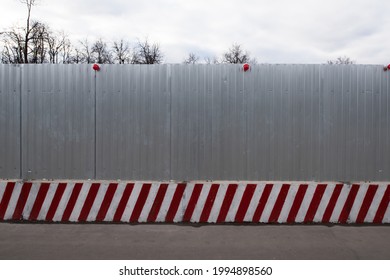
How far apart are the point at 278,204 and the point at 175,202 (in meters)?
2.06

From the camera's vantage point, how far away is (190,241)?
498 cm

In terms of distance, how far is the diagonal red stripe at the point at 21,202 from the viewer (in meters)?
5.91

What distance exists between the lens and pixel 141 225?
576 cm

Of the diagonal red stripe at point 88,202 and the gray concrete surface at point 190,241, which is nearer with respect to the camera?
the gray concrete surface at point 190,241

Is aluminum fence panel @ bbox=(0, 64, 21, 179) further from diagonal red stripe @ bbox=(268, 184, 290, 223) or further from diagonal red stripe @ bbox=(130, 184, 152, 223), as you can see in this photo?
diagonal red stripe @ bbox=(268, 184, 290, 223)

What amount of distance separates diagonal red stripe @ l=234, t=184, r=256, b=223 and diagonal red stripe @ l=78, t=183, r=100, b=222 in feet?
9.38

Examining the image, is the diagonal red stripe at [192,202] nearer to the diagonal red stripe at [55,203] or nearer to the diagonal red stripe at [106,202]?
the diagonal red stripe at [106,202]

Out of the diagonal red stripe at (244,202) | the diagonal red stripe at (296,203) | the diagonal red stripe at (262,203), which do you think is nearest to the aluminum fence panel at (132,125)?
the diagonal red stripe at (244,202)

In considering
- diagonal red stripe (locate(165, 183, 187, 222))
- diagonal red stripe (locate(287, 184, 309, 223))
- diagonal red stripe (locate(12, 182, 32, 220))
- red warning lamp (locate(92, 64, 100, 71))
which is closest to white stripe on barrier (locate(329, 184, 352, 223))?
diagonal red stripe (locate(287, 184, 309, 223))

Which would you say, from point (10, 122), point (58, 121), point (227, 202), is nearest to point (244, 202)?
point (227, 202)
